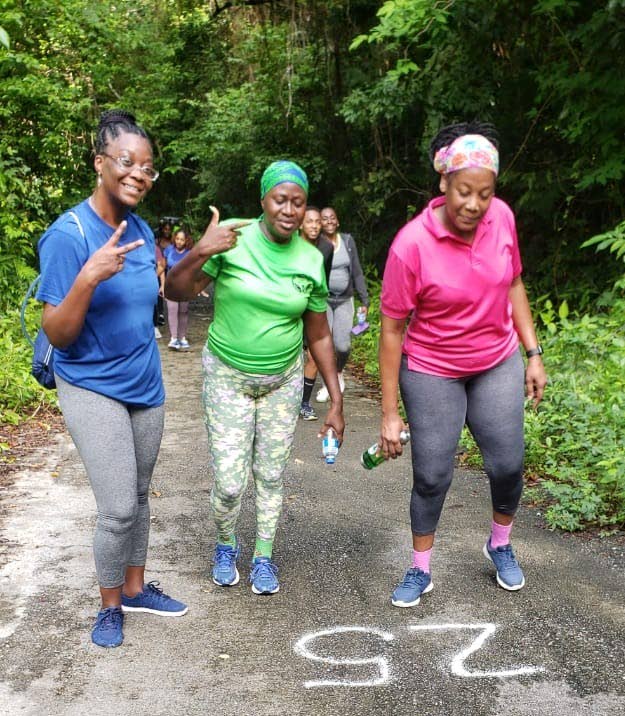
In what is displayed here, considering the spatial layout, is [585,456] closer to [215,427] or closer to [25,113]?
[215,427]

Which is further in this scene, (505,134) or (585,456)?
(505,134)

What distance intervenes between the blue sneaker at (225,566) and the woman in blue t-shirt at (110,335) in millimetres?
764

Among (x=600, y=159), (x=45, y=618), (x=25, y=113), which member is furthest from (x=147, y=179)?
(x=25, y=113)

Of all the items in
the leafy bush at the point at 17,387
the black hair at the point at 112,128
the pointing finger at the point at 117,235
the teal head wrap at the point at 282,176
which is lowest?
the leafy bush at the point at 17,387

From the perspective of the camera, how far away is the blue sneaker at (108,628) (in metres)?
3.88

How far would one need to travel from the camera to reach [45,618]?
417 cm

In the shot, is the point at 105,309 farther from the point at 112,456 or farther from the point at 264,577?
the point at 264,577

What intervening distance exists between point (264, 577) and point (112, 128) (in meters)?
2.28

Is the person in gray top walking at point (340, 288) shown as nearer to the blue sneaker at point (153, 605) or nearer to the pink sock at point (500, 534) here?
the pink sock at point (500, 534)

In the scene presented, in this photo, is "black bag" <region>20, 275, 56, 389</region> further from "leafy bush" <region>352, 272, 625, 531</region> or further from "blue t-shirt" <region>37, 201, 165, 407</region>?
"leafy bush" <region>352, 272, 625, 531</region>

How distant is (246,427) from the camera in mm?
4414

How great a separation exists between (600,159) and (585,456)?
179 inches

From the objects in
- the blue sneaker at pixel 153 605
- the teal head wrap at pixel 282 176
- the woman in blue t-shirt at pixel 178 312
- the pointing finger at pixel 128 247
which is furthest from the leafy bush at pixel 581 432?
the woman in blue t-shirt at pixel 178 312

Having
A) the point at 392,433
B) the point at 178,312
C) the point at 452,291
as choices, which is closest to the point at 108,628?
the point at 392,433
